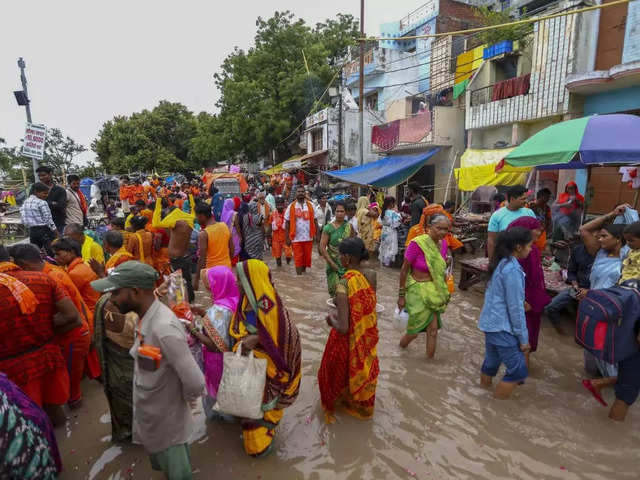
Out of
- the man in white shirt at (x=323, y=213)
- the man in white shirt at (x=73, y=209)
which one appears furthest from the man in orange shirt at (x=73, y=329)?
the man in white shirt at (x=323, y=213)

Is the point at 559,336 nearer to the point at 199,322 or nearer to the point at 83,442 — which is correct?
the point at 199,322

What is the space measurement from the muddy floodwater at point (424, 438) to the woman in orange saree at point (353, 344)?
268mm

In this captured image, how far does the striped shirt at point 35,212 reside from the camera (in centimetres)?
557

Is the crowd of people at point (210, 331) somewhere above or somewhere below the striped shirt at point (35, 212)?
below

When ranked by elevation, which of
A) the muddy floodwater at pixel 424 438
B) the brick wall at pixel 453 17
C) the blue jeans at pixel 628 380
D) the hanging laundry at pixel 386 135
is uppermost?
the brick wall at pixel 453 17

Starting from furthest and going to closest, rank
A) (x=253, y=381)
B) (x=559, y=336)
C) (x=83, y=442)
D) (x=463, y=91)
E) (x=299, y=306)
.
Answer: (x=463, y=91) → (x=299, y=306) → (x=559, y=336) → (x=83, y=442) → (x=253, y=381)

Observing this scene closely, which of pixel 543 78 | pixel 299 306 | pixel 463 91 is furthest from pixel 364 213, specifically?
pixel 463 91

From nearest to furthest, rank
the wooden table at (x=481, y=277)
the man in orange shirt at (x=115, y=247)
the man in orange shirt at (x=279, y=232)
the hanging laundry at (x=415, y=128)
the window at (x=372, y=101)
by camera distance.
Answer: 1. the man in orange shirt at (x=115, y=247)
2. the wooden table at (x=481, y=277)
3. the man in orange shirt at (x=279, y=232)
4. the hanging laundry at (x=415, y=128)
5. the window at (x=372, y=101)

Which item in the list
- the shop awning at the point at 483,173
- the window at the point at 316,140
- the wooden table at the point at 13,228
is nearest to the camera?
the shop awning at the point at 483,173

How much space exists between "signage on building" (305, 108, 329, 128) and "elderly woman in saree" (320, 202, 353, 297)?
15211 millimetres

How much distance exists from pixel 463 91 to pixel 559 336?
11361 millimetres

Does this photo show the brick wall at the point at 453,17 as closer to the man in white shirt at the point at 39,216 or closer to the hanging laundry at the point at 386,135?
the hanging laundry at the point at 386,135

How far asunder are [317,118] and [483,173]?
12.7m

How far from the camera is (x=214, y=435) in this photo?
2.98 meters
